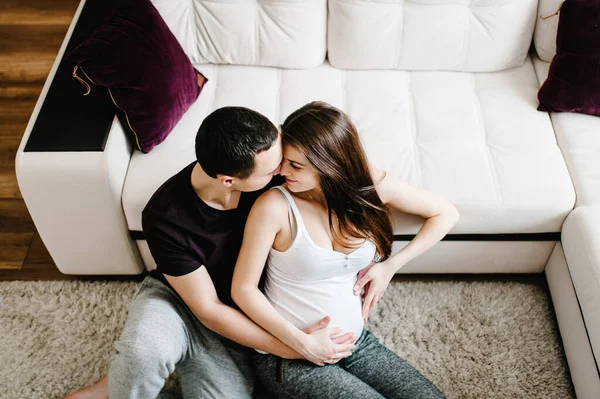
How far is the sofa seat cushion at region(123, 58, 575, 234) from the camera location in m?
1.75

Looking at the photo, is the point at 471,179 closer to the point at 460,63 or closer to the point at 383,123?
the point at 383,123

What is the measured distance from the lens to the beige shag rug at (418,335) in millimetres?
1818

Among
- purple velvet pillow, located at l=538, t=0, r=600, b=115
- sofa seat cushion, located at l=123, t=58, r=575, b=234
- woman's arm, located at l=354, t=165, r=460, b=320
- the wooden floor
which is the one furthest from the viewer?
the wooden floor

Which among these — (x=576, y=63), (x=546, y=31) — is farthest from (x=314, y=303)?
(x=546, y=31)

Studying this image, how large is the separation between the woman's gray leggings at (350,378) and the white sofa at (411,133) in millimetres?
401

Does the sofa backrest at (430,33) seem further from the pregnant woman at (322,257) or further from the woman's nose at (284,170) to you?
the woman's nose at (284,170)

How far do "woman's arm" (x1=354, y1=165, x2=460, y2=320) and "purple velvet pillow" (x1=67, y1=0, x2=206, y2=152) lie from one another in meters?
0.72

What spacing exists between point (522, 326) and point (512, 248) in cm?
27

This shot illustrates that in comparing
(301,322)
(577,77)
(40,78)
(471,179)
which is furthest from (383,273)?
(40,78)

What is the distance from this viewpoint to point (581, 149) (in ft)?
6.12

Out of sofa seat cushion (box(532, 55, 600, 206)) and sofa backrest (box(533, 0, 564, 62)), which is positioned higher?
sofa backrest (box(533, 0, 564, 62))

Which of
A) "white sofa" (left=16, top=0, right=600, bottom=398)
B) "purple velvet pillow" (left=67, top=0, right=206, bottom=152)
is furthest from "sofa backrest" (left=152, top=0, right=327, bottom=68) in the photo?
"purple velvet pillow" (left=67, top=0, right=206, bottom=152)

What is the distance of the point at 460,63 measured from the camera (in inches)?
82.4

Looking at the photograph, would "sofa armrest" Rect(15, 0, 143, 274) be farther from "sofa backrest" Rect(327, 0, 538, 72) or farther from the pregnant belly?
"sofa backrest" Rect(327, 0, 538, 72)
